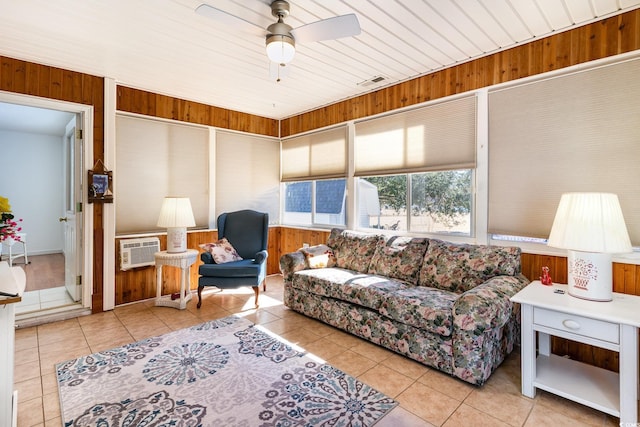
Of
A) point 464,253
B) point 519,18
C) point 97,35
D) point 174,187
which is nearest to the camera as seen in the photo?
point 519,18

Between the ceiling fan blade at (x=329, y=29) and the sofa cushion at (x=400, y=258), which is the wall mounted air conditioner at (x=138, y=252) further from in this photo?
the ceiling fan blade at (x=329, y=29)

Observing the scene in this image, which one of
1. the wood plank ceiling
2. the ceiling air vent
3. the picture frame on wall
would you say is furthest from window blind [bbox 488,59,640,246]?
the picture frame on wall

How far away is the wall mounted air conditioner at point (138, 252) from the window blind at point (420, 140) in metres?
2.79

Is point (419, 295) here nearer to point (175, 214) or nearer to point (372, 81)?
point (372, 81)

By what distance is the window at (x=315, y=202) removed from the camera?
4457mm

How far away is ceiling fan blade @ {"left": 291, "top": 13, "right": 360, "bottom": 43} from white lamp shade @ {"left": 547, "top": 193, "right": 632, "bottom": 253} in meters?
1.80

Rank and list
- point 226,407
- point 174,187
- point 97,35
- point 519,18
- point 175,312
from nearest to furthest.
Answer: point 226,407
point 519,18
point 97,35
point 175,312
point 174,187

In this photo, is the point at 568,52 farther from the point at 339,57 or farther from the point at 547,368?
the point at 547,368

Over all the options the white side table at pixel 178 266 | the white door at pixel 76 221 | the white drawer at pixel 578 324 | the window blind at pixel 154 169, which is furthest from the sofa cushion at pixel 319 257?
the white door at pixel 76 221

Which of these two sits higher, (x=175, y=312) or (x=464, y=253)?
(x=464, y=253)

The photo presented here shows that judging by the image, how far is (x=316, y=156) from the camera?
15.2ft

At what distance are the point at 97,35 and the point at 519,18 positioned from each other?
11.1 feet

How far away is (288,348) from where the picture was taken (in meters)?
2.67

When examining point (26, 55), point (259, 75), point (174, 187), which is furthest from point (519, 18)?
point (26, 55)
